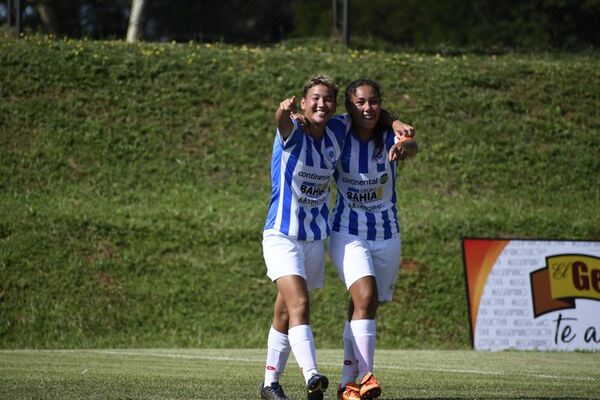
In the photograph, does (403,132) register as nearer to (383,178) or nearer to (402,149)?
(402,149)

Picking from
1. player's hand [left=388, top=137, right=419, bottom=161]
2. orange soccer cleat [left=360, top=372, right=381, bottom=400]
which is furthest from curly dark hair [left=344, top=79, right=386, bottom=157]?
orange soccer cleat [left=360, top=372, right=381, bottom=400]

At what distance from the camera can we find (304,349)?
6.17 m

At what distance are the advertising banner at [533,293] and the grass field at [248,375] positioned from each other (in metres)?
0.79

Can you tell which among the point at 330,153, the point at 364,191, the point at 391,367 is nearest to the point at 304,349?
the point at 364,191

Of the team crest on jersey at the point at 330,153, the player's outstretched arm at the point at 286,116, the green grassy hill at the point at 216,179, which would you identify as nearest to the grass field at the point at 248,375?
the team crest on jersey at the point at 330,153

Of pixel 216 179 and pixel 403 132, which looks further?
pixel 216 179

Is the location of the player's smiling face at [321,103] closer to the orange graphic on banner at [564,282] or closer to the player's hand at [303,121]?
the player's hand at [303,121]

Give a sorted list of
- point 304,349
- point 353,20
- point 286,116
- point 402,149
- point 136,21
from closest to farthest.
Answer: point 304,349
point 286,116
point 402,149
point 136,21
point 353,20

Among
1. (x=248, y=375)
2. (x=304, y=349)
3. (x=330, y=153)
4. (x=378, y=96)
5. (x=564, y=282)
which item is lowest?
(x=248, y=375)

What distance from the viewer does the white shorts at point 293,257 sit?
6344 millimetres

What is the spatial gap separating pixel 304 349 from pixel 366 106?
1.65 metres

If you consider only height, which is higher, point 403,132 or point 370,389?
point 403,132

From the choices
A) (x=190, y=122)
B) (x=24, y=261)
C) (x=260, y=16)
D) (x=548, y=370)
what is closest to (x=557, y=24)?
(x=260, y=16)

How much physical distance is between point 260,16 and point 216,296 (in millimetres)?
11048
